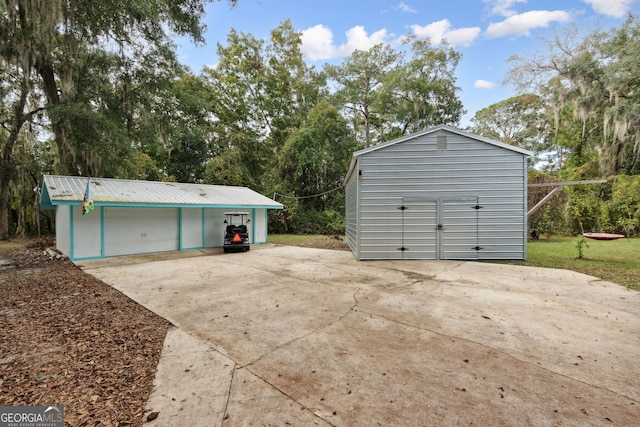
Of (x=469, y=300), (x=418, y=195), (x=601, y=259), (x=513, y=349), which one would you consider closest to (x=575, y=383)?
(x=513, y=349)

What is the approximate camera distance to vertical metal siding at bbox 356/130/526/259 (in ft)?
26.2

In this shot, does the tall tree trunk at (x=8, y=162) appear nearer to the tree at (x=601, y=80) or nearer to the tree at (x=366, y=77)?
the tree at (x=366, y=77)

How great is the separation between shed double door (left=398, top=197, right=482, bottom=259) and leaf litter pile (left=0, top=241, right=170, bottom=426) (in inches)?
258

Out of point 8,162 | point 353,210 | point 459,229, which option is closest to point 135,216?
point 353,210

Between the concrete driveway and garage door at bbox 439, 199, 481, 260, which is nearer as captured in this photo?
the concrete driveway

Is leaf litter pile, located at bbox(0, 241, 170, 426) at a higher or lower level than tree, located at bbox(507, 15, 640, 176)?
lower

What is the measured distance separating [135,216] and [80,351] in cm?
847

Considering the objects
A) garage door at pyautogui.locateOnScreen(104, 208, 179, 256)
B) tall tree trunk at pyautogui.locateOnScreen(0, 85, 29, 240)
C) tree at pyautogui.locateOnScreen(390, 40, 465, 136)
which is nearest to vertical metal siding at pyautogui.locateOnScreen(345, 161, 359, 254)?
garage door at pyautogui.locateOnScreen(104, 208, 179, 256)

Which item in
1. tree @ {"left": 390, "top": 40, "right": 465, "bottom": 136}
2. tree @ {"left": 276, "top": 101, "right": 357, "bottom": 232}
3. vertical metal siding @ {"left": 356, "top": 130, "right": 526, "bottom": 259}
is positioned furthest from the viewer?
tree @ {"left": 390, "top": 40, "right": 465, "bottom": 136}

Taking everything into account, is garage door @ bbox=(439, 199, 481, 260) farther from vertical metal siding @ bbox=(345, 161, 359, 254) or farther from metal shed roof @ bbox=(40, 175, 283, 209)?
metal shed roof @ bbox=(40, 175, 283, 209)

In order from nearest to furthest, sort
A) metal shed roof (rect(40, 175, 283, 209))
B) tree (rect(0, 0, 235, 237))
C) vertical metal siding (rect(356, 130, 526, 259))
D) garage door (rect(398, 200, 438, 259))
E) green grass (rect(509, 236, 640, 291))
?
green grass (rect(509, 236, 640, 291)) → tree (rect(0, 0, 235, 237)) → vertical metal siding (rect(356, 130, 526, 259)) → garage door (rect(398, 200, 438, 259)) → metal shed roof (rect(40, 175, 283, 209))

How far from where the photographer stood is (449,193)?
320 inches

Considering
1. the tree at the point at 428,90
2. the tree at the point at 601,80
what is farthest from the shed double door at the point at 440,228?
the tree at the point at 428,90

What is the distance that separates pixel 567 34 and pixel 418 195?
15.5 meters
